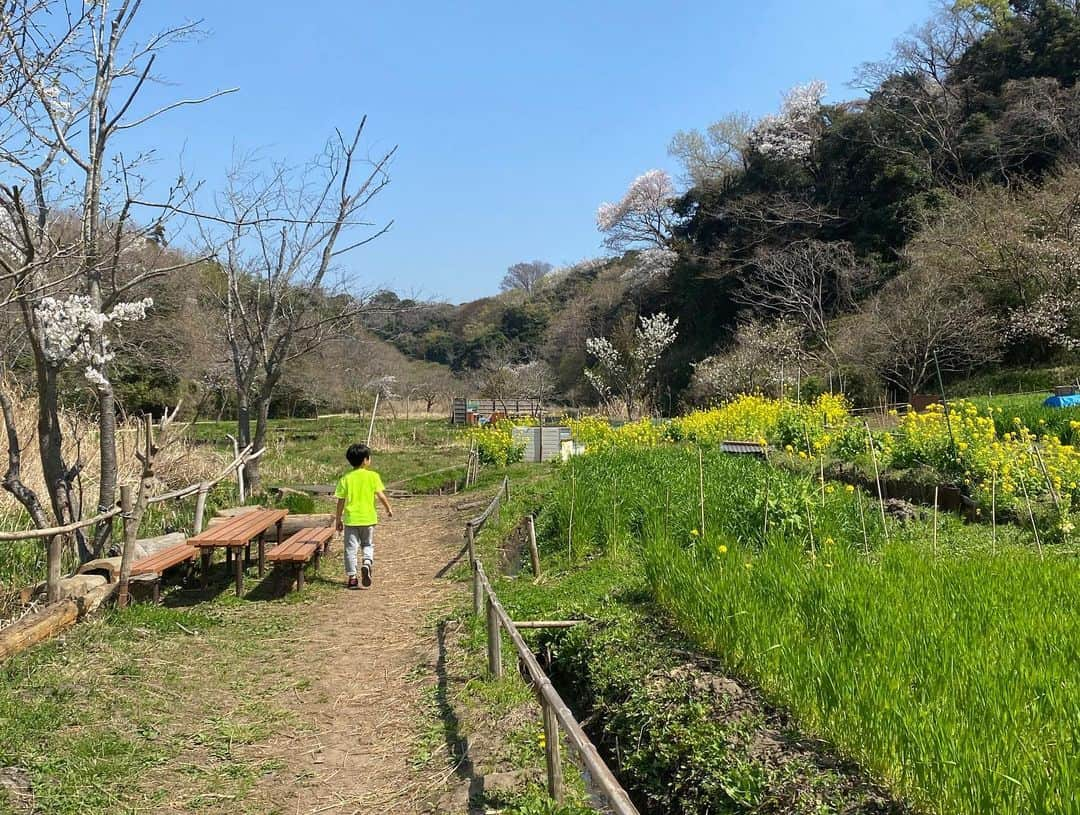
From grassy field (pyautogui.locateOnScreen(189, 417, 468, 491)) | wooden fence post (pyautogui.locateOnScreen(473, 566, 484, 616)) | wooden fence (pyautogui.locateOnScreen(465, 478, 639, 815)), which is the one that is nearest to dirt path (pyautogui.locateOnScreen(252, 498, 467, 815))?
wooden fence post (pyautogui.locateOnScreen(473, 566, 484, 616))

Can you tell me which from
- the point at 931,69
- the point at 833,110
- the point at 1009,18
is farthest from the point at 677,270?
the point at 1009,18

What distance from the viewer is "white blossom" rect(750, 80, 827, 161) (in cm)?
3148

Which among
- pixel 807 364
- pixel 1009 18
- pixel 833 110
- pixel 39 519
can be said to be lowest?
pixel 39 519

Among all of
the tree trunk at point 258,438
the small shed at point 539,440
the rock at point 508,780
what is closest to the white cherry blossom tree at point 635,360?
the small shed at point 539,440

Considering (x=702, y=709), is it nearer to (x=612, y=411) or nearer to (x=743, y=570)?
(x=743, y=570)

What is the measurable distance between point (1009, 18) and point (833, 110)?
22.4 feet

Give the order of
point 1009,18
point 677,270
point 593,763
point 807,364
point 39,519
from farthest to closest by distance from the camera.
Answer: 1. point 677,270
2. point 1009,18
3. point 807,364
4. point 39,519
5. point 593,763

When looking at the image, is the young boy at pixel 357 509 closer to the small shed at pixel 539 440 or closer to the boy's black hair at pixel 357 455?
the boy's black hair at pixel 357 455

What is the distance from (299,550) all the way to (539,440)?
10.0 meters

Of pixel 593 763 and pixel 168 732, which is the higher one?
pixel 593 763

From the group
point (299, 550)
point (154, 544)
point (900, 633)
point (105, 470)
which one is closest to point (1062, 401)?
point (900, 633)

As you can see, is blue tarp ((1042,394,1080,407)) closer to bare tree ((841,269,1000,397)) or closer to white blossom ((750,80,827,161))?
bare tree ((841,269,1000,397))

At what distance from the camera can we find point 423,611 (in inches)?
260

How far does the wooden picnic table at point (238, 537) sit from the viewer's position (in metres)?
6.43
